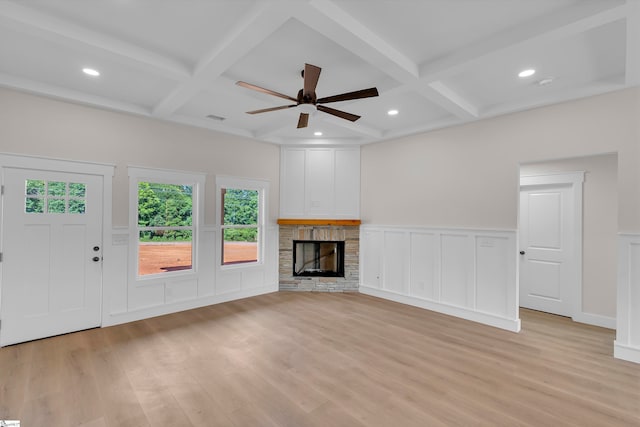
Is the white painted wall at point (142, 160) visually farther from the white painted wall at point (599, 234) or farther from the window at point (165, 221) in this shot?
the white painted wall at point (599, 234)

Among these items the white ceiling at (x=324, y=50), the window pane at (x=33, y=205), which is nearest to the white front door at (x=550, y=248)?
the white ceiling at (x=324, y=50)

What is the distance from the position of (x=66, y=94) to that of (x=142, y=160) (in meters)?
1.06

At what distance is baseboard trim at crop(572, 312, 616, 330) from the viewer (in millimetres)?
3800

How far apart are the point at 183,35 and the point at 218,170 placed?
8.45ft

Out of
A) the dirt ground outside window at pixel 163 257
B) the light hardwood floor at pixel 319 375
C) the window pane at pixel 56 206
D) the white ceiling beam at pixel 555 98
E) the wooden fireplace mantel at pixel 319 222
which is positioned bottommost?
the light hardwood floor at pixel 319 375

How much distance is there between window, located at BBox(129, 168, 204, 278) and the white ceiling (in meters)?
1.01

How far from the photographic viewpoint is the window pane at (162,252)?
166 inches

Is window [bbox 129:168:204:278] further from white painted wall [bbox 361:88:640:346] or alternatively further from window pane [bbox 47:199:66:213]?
white painted wall [bbox 361:88:640:346]

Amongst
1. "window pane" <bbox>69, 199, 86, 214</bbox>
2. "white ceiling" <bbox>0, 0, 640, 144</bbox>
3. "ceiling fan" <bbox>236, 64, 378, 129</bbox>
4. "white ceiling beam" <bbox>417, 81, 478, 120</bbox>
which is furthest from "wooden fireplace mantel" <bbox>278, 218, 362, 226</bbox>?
"window pane" <bbox>69, 199, 86, 214</bbox>

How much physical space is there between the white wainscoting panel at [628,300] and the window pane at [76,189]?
6.16 metres

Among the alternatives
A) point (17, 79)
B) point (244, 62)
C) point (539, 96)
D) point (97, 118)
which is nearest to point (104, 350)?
point (97, 118)

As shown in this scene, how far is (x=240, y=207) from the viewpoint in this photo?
17.3 feet

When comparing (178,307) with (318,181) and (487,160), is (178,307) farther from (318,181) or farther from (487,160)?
(487,160)

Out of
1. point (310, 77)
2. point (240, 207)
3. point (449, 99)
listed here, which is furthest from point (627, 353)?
point (240, 207)
